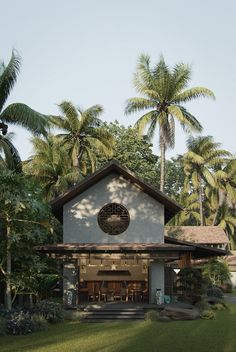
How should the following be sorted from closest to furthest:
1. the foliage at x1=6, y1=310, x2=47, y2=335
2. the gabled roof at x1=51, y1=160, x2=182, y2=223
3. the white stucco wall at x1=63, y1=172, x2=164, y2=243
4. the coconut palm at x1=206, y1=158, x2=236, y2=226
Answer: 1. the foliage at x1=6, y1=310, x2=47, y2=335
2. the gabled roof at x1=51, y1=160, x2=182, y2=223
3. the white stucco wall at x1=63, y1=172, x2=164, y2=243
4. the coconut palm at x1=206, y1=158, x2=236, y2=226

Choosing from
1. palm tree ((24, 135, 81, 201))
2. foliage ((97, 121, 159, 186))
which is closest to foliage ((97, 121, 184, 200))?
foliage ((97, 121, 159, 186))

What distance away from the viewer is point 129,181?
23281mm

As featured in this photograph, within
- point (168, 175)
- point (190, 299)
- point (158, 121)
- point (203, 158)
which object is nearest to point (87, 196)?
point (190, 299)

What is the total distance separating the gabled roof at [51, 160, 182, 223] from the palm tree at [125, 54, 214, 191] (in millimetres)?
11810

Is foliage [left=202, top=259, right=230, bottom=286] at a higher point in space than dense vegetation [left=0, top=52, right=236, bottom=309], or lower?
lower

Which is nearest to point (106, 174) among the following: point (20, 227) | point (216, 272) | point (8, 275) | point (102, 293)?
point (102, 293)

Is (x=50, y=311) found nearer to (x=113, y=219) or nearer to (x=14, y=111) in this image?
(x=113, y=219)

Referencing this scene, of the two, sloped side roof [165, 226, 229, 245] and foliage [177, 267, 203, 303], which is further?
sloped side roof [165, 226, 229, 245]

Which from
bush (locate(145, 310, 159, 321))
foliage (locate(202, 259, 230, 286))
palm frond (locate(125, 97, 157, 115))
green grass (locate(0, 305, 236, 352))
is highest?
palm frond (locate(125, 97, 157, 115))

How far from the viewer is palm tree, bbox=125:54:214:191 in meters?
35.1

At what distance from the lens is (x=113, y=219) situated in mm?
23109

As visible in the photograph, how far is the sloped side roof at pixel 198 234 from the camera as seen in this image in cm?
4134

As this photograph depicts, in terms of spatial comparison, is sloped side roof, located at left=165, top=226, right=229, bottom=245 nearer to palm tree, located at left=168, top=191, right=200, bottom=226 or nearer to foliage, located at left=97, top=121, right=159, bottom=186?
foliage, located at left=97, top=121, right=159, bottom=186

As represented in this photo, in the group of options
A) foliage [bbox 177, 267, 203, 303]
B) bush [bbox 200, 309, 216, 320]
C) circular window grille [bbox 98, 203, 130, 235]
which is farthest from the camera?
foliage [bbox 177, 267, 203, 303]
